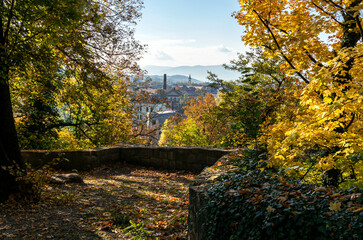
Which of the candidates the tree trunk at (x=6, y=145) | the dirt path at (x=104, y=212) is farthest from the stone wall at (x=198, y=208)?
the tree trunk at (x=6, y=145)

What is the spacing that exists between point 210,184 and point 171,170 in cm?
555

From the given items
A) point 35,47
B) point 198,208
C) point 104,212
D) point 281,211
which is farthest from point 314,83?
point 35,47

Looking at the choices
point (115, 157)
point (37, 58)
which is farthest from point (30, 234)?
point (115, 157)

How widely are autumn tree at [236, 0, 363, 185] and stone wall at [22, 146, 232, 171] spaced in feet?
13.2

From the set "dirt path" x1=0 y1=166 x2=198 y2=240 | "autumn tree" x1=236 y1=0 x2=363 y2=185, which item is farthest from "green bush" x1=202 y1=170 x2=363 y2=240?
"dirt path" x1=0 y1=166 x2=198 y2=240

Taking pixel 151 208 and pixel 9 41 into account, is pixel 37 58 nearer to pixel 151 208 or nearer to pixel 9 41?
pixel 9 41

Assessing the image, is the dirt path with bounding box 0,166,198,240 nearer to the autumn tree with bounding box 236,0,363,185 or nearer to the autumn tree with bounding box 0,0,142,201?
the autumn tree with bounding box 0,0,142,201

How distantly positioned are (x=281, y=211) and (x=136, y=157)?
27.0 ft

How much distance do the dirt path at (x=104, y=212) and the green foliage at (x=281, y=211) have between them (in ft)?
4.54

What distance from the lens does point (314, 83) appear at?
10.9ft

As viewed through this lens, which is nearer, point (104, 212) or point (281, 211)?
point (281, 211)

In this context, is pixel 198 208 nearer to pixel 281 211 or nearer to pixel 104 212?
pixel 281 211

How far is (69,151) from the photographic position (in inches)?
361

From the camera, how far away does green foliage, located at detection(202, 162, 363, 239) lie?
2066mm
